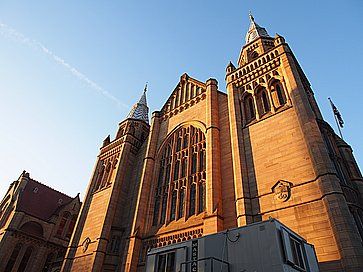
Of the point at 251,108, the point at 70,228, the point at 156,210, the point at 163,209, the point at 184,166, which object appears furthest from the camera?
the point at 70,228

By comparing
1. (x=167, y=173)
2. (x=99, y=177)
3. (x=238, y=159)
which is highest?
(x=99, y=177)

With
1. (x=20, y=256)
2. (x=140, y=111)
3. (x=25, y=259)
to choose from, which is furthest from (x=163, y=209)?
(x=25, y=259)

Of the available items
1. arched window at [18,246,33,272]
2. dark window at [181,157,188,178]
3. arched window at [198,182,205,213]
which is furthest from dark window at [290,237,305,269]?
arched window at [18,246,33,272]

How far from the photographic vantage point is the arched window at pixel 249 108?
21.3 metres

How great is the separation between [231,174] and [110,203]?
12.1 m

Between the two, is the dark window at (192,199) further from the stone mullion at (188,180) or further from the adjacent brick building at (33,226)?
the adjacent brick building at (33,226)

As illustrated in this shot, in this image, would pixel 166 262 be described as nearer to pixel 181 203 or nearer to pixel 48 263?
pixel 181 203

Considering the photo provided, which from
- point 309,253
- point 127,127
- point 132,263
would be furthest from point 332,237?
point 127,127

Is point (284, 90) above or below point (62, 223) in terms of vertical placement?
above

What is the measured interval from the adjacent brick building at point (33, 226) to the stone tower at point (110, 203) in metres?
10.5

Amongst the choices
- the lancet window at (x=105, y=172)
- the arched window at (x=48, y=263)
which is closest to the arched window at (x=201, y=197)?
the lancet window at (x=105, y=172)

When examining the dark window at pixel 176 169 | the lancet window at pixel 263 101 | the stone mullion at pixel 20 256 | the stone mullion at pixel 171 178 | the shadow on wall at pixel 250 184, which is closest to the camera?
the shadow on wall at pixel 250 184

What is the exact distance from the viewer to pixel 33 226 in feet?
123

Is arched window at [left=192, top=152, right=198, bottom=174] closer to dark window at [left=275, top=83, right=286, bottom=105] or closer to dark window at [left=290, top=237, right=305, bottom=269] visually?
dark window at [left=275, top=83, right=286, bottom=105]
